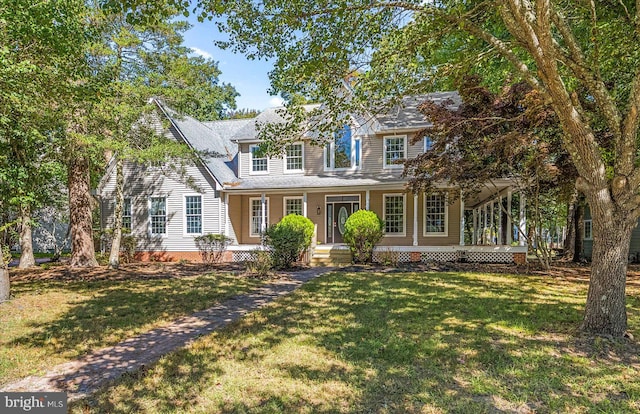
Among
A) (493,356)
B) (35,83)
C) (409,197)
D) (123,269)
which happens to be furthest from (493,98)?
(123,269)

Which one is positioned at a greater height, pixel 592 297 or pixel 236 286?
pixel 592 297

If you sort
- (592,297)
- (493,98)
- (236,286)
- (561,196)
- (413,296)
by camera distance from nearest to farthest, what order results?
(592,297) → (413,296) → (236,286) → (493,98) → (561,196)

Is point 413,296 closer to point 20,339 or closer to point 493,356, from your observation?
point 493,356

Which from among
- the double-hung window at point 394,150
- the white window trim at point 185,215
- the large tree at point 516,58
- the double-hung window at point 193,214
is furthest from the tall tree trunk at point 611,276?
the double-hung window at point 193,214

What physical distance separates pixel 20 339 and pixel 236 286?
491 centimetres

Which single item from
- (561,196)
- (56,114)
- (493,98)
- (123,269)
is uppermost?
(493,98)

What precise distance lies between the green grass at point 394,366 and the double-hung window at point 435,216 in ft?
29.2

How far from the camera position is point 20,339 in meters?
5.44

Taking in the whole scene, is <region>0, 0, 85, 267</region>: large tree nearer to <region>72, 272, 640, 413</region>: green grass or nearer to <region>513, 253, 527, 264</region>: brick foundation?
<region>72, 272, 640, 413</region>: green grass

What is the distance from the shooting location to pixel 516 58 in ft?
18.1

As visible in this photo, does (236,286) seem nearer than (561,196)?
Yes

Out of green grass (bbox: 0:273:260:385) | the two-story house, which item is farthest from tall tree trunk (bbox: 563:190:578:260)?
green grass (bbox: 0:273:260:385)

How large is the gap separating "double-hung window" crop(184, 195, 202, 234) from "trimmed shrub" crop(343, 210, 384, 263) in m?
7.31

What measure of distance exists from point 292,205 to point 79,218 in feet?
28.2
